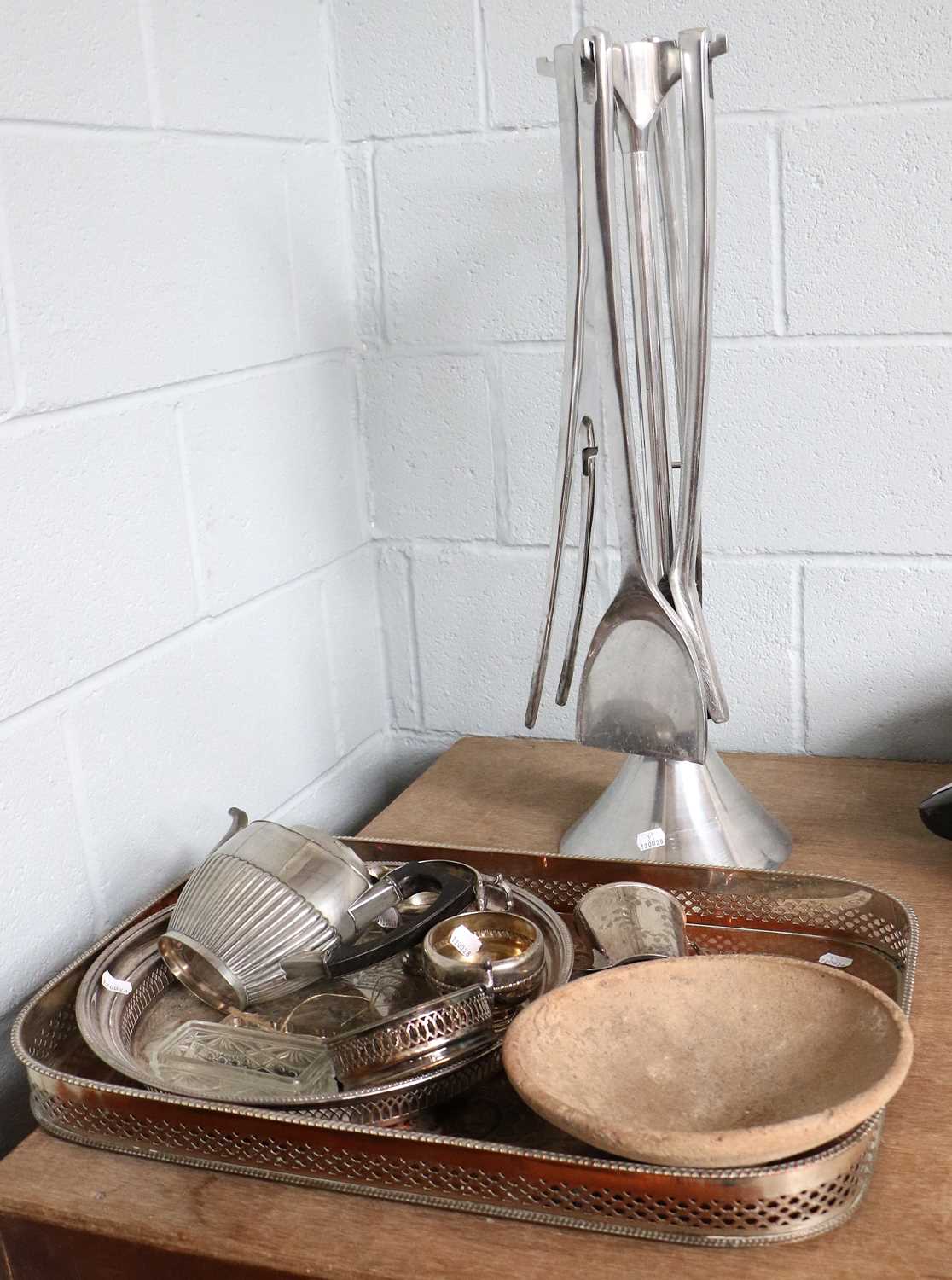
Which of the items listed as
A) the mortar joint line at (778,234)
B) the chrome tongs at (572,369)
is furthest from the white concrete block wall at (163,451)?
the mortar joint line at (778,234)

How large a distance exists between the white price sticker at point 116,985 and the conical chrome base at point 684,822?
274mm

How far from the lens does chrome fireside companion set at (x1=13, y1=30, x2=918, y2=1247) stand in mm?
518

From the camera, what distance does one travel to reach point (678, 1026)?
1.94 ft

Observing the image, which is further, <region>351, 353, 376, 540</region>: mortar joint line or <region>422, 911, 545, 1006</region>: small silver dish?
<region>351, 353, 376, 540</region>: mortar joint line

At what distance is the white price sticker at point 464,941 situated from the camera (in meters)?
0.68

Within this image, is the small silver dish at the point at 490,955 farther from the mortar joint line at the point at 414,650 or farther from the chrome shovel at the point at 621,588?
the mortar joint line at the point at 414,650

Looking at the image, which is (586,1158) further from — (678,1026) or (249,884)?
(249,884)

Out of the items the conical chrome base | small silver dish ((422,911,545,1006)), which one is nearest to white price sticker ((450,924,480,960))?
small silver dish ((422,911,545,1006))

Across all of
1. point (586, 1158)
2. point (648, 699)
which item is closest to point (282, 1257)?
point (586, 1158)

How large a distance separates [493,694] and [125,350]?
465 mm

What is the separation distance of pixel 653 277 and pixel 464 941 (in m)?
0.39

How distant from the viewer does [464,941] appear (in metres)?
0.68

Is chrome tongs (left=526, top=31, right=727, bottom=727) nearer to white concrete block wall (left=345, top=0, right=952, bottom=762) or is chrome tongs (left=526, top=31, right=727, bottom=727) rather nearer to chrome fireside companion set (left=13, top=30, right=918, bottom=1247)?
chrome fireside companion set (left=13, top=30, right=918, bottom=1247)

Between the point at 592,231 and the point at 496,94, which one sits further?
the point at 496,94
